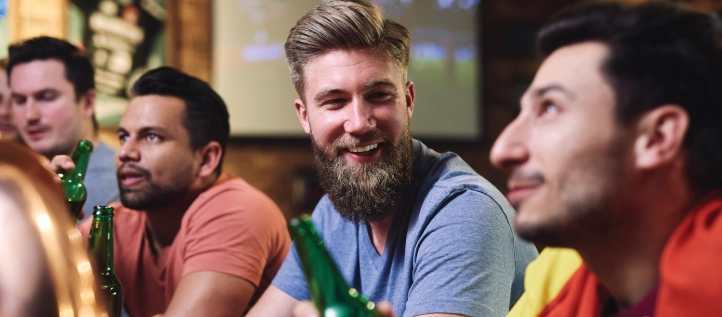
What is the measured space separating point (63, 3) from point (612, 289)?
3617mm

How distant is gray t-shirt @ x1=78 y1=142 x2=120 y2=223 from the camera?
2.40m

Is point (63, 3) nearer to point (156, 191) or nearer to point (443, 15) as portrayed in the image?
point (156, 191)

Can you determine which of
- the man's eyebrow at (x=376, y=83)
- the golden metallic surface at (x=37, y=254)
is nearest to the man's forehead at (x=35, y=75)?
the man's eyebrow at (x=376, y=83)

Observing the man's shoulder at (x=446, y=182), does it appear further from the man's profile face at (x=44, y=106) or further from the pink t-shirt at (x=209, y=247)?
the man's profile face at (x=44, y=106)

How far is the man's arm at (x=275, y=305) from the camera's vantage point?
1.68 m

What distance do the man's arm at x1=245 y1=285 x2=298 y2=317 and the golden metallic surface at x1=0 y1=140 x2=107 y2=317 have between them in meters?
1.00

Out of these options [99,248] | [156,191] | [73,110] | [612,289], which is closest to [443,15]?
[73,110]

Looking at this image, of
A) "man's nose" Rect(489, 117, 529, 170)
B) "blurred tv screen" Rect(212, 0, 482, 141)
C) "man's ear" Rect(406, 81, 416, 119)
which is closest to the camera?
"man's nose" Rect(489, 117, 529, 170)

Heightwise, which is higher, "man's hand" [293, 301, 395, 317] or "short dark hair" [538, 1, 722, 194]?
"short dark hair" [538, 1, 722, 194]

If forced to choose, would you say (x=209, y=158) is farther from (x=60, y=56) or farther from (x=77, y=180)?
(x=60, y=56)

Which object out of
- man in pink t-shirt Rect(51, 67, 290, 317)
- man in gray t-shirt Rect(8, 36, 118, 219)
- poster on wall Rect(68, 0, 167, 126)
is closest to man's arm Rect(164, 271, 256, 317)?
man in pink t-shirt Rect(51, 67, 290, 317)

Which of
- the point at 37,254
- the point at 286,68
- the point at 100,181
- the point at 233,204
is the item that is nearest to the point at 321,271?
the point at 37,254

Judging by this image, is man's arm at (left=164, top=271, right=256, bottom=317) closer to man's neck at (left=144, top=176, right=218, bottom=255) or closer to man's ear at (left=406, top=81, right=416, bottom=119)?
man's neck at (left=144, top=176, right=218, bottom=255)

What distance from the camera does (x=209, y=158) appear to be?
2098mm
